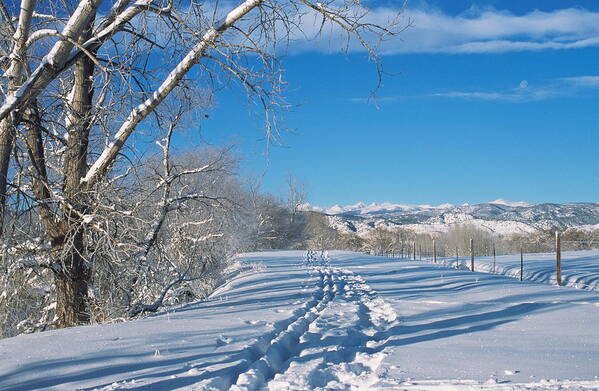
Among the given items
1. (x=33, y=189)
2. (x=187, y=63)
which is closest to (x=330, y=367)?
(x=187, y=63)

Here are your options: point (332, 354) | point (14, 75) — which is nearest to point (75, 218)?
point (14, 75)

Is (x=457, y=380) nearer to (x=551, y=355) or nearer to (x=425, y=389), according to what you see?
(x=425, y=389)

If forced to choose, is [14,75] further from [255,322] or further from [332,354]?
[255,322]

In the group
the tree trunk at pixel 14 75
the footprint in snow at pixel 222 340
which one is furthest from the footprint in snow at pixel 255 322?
the tree trunk at pixel 14 75

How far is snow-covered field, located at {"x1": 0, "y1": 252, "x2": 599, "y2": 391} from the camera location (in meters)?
3.69

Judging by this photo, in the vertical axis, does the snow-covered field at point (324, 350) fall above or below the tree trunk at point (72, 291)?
below

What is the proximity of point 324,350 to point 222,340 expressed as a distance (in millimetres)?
988

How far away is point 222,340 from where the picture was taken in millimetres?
5047

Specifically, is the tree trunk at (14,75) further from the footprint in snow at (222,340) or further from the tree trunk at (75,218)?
the footprint in snow at (222,340)

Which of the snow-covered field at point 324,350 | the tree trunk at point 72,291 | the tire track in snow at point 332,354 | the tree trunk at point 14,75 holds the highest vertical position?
the tree trunk at point 14,75

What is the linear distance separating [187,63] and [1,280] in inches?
Answer: 162

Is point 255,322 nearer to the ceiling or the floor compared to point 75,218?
nearer to the floor

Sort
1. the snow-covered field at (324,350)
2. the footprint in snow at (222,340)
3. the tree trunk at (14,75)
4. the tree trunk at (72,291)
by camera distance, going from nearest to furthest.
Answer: the snow-covered field at (324,350) → the tree trunk at (14,75) → the footprint in snow at (222,340) → the tree trunk at (72,291)

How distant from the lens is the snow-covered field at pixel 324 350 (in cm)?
369
